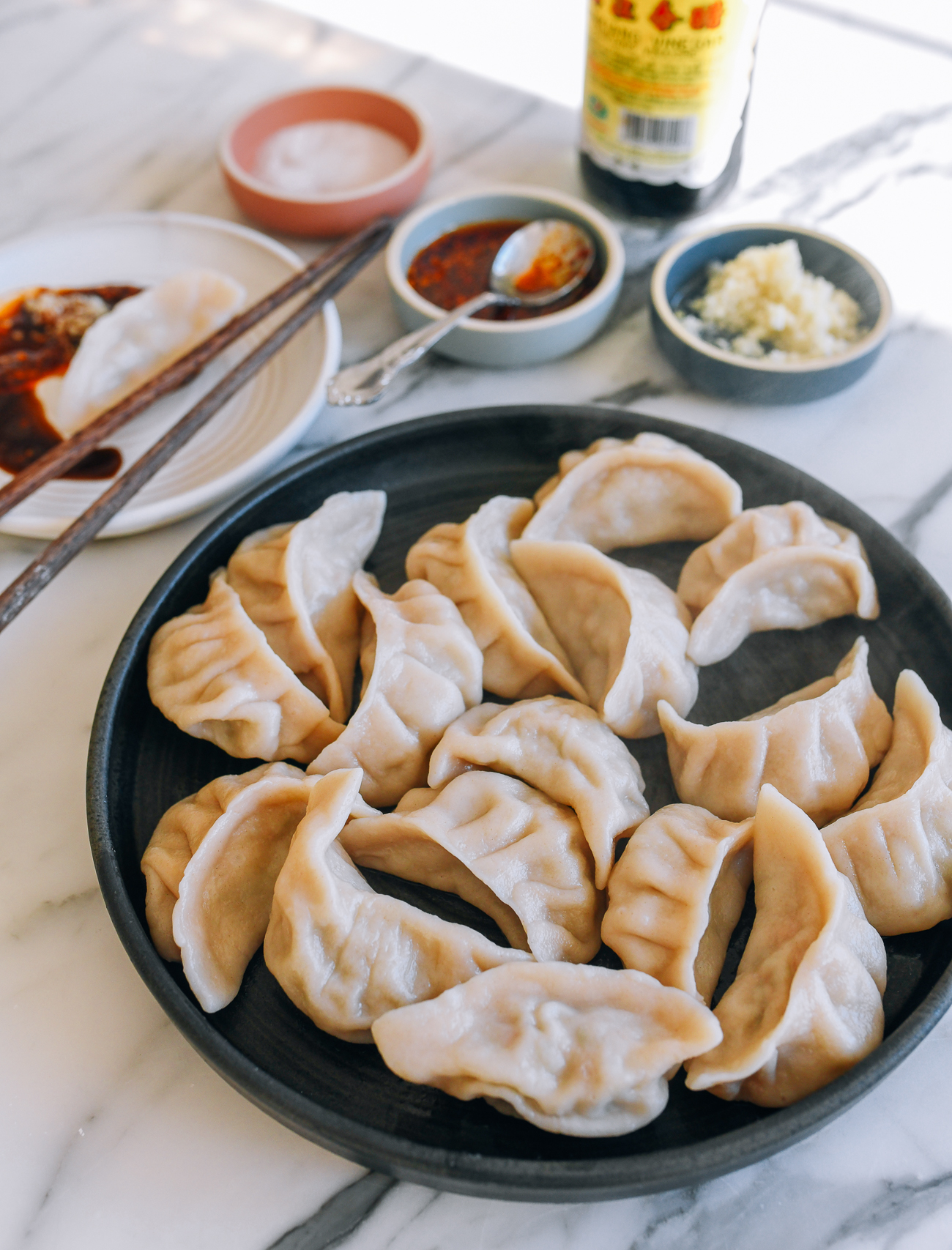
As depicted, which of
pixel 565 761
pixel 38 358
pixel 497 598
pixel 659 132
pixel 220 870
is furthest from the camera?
pixel 38 358

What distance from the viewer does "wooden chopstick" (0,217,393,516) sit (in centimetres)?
212

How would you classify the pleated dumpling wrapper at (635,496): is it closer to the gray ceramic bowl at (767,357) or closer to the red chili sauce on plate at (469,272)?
the gray ceramic bowl at (767,357)

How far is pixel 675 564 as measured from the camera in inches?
89.4

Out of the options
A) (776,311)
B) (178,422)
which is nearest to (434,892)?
(178,422)

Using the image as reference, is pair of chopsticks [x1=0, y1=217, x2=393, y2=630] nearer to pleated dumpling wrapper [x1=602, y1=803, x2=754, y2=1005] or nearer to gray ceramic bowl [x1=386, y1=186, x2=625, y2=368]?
gray ceramic bowl [x1=386, y1=186, x2=625, y2=368]

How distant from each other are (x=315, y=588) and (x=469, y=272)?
1.14 m

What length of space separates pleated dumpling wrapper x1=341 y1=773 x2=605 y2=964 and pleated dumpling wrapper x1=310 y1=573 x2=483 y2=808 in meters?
0.09

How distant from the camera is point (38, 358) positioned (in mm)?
2664

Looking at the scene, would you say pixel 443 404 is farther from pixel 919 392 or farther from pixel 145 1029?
pixel 145 1029

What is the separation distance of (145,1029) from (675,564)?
1453mm

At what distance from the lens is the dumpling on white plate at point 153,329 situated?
256 centimetres

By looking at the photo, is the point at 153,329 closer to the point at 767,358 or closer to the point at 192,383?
the point at 192,383

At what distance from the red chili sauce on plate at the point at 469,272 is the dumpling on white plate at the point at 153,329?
0.50m

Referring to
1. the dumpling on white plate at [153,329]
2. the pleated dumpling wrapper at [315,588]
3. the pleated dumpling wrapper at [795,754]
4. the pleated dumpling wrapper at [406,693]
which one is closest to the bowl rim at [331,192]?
the dumpling on white plate at [153,329]
